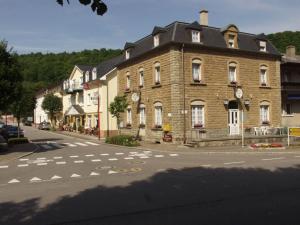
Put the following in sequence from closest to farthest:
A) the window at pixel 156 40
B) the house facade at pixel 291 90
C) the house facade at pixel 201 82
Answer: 1. the house facade at pixel 201 82
2. the window at pixel 156 40
3. the house facade at pixel 291 90

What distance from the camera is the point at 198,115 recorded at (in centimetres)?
2880

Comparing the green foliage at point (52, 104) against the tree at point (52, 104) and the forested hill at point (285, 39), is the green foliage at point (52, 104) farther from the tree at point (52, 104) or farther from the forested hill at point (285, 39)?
the forested hill at point (285, 39)

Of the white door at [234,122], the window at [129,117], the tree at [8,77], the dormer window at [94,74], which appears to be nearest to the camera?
the tree at [8,77]

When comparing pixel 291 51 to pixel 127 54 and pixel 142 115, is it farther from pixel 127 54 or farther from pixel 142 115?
pixel 142 115

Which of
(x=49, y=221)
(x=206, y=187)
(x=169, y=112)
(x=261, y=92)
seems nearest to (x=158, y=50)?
(x=169, y=112)

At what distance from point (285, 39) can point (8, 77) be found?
45149 millimetres

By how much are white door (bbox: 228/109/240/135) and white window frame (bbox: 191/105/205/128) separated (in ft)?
9.26

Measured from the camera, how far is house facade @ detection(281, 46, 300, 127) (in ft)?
117

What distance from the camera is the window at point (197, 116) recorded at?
28.6 meters

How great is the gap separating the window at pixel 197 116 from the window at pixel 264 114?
6.22m

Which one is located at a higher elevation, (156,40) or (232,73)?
(156,40)

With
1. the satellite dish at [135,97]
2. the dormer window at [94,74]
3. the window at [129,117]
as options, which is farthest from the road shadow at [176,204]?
the dormer window at [94,74]

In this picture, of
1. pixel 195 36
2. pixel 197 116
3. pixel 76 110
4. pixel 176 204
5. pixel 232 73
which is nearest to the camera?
pixel 176 204

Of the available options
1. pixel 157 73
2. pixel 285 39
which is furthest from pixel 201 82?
pixel 285 39
